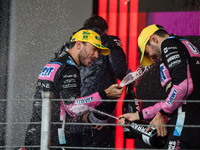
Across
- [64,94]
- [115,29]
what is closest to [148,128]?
[64,94]

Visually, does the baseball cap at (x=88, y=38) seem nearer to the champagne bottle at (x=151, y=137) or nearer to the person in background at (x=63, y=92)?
the person in background at (x=63, y=92)

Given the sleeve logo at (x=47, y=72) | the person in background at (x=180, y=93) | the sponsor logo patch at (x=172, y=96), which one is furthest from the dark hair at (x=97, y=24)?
the sponsor logo patch at (x=172, y=96)

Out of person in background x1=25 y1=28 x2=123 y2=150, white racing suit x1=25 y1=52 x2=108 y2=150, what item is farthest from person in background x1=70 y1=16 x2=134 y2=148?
white racing suit x1=25 y1=52 x2=108 y2=150

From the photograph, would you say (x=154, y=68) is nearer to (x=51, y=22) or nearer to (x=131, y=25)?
(x=131, y=25)

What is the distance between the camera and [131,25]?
167 inches

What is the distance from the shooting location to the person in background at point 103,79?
3553 millimetres

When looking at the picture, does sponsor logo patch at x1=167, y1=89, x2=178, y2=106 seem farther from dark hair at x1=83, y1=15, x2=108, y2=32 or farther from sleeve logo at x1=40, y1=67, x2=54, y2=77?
dark hair at x1=83, y1=15, x2=108, y2=32

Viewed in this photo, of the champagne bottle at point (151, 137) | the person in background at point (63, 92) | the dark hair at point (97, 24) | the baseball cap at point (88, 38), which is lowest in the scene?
the champagne bottle at point (151, 137)

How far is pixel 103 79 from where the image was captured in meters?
3.62

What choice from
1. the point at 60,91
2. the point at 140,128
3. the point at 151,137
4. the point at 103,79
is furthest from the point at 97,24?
the point at 151,137

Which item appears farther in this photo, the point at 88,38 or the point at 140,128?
the point at 88,38

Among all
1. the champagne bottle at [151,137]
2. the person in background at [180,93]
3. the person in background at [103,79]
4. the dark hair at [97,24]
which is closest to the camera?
the person in background at [180,93]

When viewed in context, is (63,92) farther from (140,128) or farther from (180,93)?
(180,93)

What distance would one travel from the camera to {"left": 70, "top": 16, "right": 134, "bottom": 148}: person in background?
11.7ft
